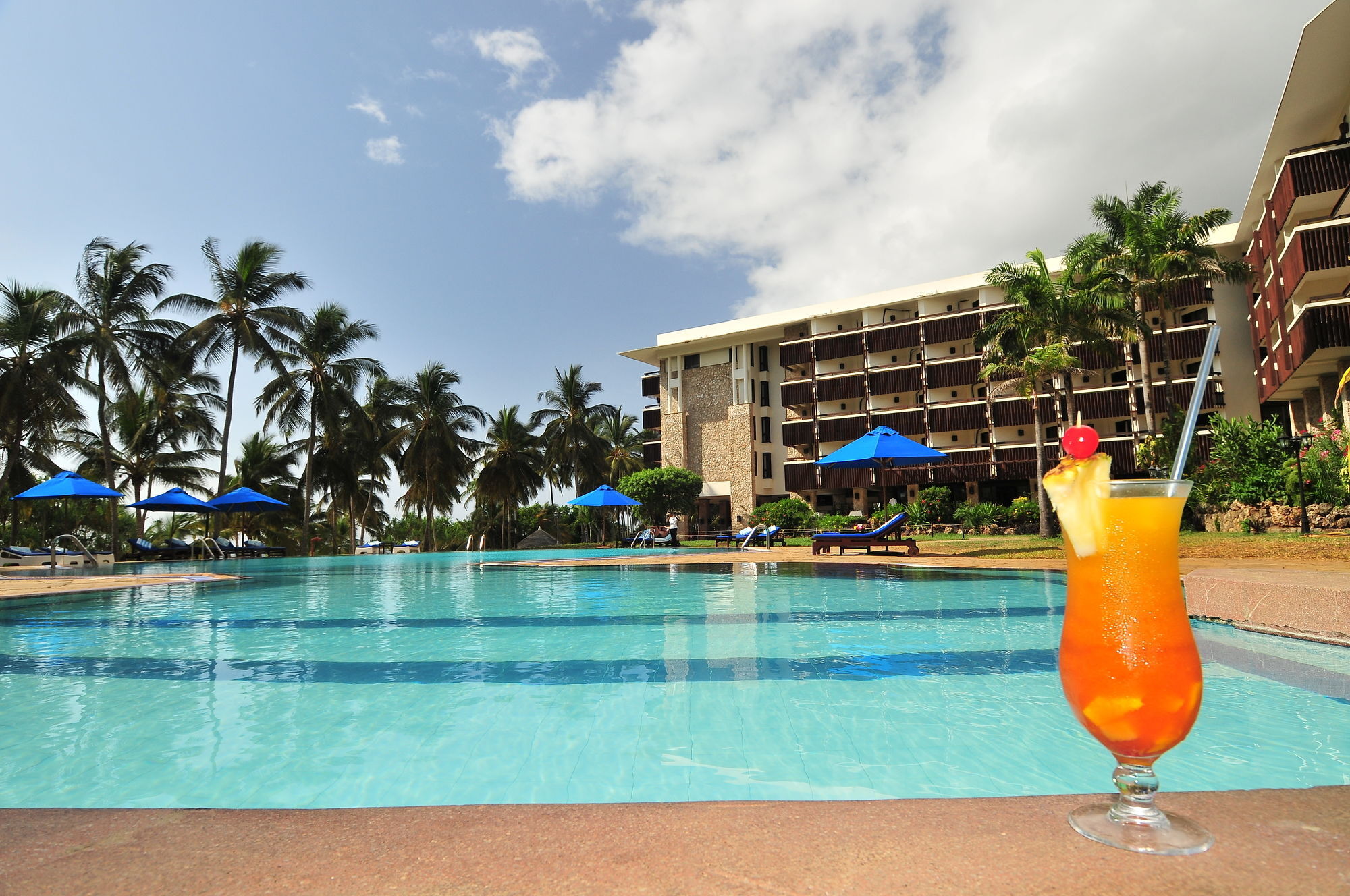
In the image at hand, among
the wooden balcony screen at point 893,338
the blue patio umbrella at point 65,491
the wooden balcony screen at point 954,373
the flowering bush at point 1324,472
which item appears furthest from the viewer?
the wooden balcony screen at point 893,338

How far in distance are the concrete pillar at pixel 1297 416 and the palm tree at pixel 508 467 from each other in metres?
33.0

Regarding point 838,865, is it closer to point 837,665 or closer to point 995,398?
point 837,665

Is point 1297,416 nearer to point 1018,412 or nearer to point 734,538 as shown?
point 1018,412

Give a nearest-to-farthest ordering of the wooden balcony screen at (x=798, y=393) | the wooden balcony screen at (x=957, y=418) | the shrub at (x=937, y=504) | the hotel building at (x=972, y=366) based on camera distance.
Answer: the hotel building at (x=972, y=366)
the shrub at (x=937, y=504)
the wooden balcony screen at (x=957, y=418)
the wooden balcony screen at (x=798, y=393)

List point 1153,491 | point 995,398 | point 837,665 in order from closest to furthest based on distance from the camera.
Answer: point 1153,491 < point 837,665 < point 995,398

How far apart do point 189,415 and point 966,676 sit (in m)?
33.3

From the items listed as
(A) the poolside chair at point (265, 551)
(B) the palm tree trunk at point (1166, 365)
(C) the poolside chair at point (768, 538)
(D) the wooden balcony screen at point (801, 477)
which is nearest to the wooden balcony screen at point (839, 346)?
(D) the wooden balcony screen at point (801, 477)

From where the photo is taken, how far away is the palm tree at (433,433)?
118 feet

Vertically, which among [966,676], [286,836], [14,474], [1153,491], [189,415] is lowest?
[966,676]

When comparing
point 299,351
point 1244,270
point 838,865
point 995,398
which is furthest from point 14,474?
point 1244,270

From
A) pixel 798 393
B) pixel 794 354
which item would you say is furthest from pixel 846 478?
pixel 794 354

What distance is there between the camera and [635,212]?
65.5 feet

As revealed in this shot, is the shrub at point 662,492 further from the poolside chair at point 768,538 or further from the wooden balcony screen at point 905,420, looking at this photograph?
the wooden balcony screen at point 905,420

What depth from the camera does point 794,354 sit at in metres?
42.5
